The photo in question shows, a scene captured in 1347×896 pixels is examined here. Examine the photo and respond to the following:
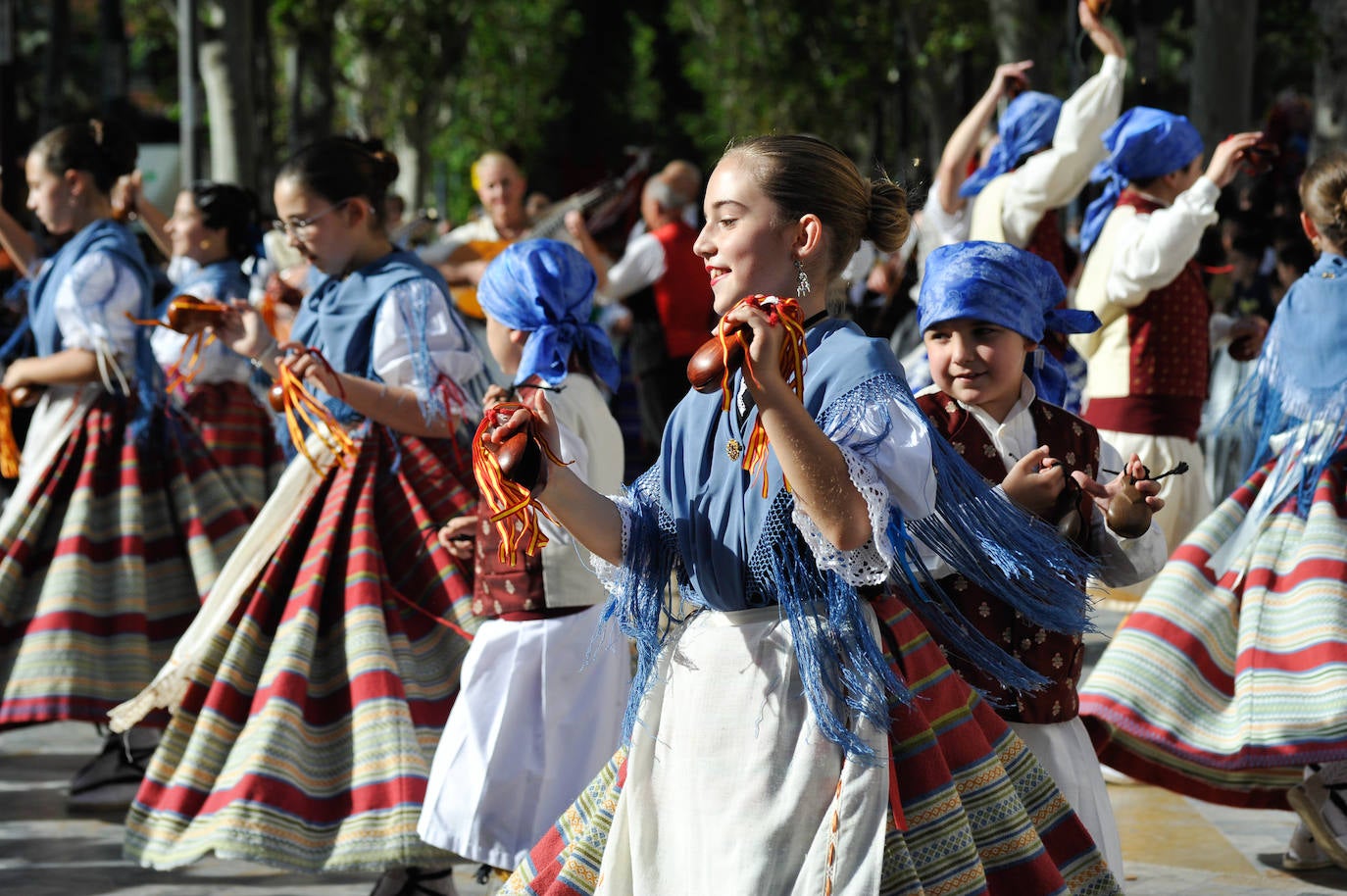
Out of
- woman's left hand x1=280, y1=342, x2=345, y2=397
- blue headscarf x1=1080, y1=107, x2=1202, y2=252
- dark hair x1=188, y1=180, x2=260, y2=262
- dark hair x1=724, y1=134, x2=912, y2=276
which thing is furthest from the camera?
dark hair x1=188, y1=180, x2=260, y2=262

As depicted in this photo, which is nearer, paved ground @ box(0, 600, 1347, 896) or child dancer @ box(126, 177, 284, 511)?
paved ground @ box(0, 600, 1347, 896)

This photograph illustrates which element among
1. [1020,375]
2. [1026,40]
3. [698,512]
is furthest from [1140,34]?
[698,512]

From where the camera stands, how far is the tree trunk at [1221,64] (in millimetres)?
10883

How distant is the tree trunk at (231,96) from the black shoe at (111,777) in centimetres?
893

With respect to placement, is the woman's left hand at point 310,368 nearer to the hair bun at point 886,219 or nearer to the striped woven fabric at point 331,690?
the striped woven fabric at point 331,690

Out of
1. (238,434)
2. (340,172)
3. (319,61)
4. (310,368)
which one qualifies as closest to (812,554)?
(310,368)

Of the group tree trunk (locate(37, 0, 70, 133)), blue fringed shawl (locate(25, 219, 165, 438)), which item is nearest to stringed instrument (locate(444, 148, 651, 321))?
blue fringed shawl (locate(25, 219, 165, 438))

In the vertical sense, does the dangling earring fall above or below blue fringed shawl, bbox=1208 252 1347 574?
above

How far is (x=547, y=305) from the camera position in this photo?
13.5ft

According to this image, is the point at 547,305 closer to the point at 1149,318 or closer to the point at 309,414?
the point at 309,414

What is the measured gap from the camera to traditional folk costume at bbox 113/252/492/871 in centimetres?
434

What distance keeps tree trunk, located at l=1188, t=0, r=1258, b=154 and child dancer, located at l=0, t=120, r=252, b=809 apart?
709 cm

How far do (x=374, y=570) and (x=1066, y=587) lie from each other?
2112mm

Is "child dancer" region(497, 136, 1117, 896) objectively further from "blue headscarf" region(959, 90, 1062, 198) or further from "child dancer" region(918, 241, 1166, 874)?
"blue headscarf" region(959, 90, 1062, 198)
